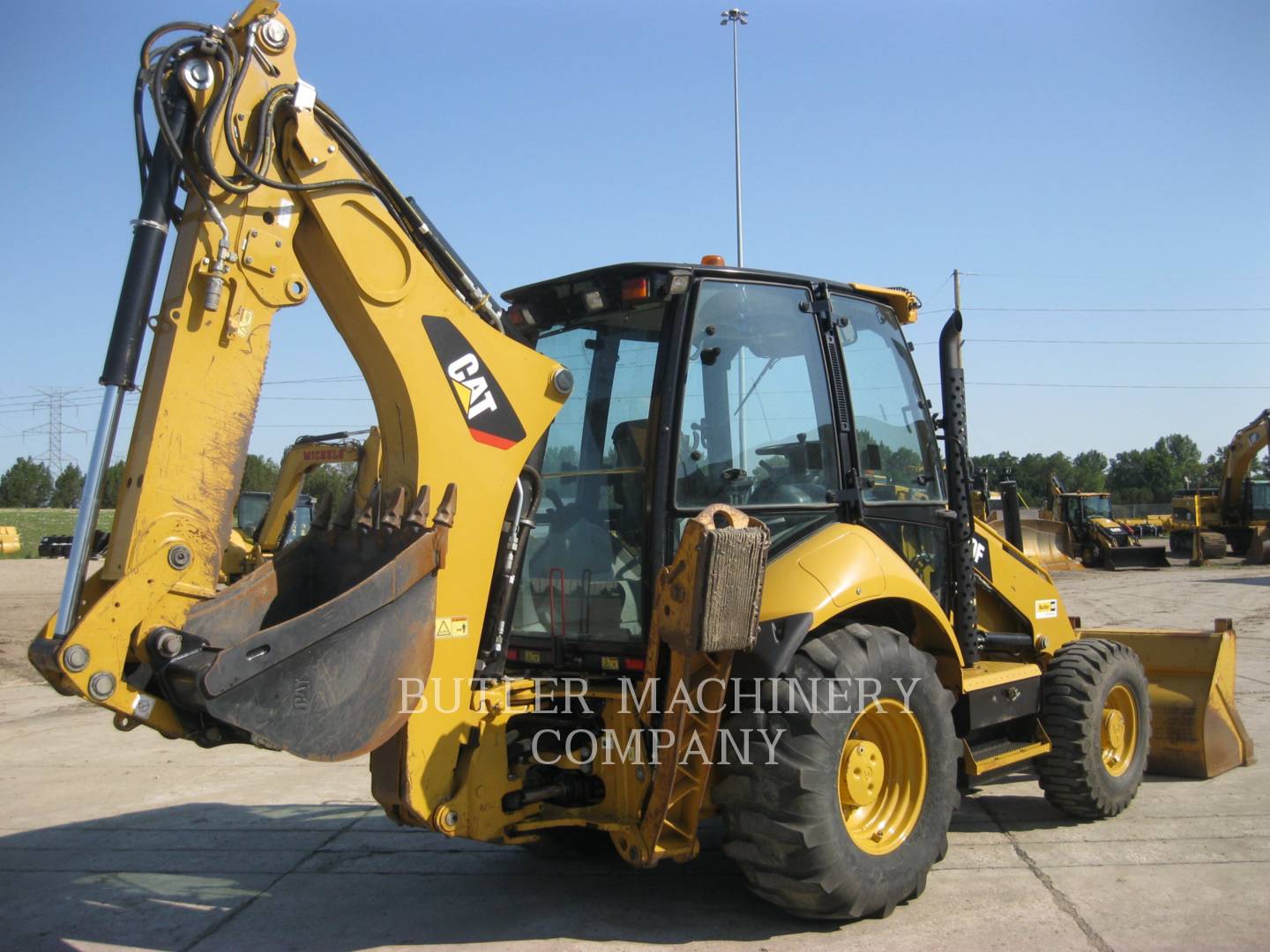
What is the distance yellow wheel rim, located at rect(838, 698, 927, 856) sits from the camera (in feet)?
14.2

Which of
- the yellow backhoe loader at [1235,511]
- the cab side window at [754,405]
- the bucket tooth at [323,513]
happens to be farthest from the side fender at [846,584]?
the yellow backhoe loader at [1235,511]

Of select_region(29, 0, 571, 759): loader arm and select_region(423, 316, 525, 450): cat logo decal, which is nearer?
select_region(29, 0, 571, 759): loader arm

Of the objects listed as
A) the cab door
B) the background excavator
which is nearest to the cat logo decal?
the cab door

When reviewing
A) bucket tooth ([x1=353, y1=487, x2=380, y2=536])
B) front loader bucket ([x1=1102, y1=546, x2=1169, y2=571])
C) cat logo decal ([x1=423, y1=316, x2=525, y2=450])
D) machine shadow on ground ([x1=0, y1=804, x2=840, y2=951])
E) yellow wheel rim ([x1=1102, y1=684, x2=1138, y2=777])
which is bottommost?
machine shadow on ground ([x1=0, y1=804, x2=840, y2=951])

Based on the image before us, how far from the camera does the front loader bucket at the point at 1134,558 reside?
28.3m

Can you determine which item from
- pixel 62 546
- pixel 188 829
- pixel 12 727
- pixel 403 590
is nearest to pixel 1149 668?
pixel 403 590

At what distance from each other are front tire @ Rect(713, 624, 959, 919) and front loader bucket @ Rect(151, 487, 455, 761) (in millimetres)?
1286

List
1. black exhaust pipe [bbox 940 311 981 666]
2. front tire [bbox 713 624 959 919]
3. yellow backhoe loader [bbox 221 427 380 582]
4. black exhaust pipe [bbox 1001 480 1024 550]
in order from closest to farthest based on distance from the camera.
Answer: front tire [bbox 713 624 959 919] < black exhaust pipe [bbox 940 311 981 666] < black exhaust pipe [bbox 1001 480 1024 550] < yellow backhoe loader [bbox 221 427 380 582]

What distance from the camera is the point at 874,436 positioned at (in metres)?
5.11

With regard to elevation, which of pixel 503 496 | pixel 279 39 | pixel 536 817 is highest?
pixel 279 39

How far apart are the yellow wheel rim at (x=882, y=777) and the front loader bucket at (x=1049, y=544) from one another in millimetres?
21412

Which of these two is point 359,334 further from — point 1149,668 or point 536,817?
point 1149,668

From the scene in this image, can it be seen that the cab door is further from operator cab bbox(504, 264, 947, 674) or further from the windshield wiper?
the windshield wiper

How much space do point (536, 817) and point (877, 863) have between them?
1.35 m
